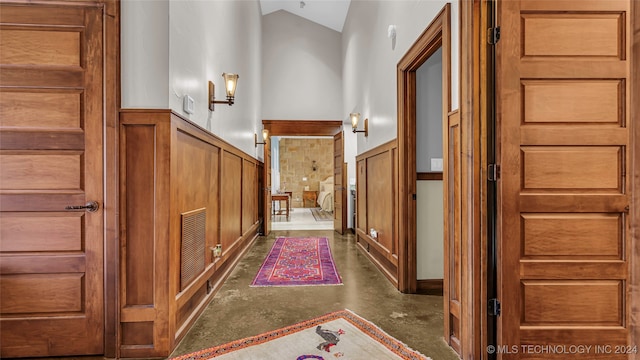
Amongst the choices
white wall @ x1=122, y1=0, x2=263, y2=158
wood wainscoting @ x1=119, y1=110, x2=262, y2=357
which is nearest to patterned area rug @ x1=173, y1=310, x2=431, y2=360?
wood wainscoting @ x1=119, y1=110, x2=262, y2=357

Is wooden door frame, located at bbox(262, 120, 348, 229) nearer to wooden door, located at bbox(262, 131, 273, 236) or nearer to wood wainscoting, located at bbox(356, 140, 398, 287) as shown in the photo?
wooden door, located at bbox(262, 131, 273, 236)

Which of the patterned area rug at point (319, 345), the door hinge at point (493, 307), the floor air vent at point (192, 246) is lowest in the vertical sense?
the patterned area rug at point (319, 345)

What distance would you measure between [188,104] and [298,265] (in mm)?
2370

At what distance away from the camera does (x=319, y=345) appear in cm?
190

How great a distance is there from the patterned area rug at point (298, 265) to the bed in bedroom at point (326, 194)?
180 inches

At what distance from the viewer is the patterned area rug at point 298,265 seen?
3.17 meters

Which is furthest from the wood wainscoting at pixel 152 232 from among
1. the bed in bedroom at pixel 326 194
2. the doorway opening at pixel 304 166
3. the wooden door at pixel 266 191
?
the doorway opening at pixel 304 166

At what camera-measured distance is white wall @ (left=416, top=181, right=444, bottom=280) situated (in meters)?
2.87

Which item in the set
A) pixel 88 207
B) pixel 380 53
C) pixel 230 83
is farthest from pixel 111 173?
pixel 380 53

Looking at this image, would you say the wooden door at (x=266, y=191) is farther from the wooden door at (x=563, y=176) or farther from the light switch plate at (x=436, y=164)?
the wooden door at (x=563, y=176)

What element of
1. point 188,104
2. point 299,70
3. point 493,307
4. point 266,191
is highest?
point 299,70

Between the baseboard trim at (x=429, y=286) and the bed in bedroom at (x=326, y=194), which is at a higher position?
the bed in bedroom at (x=326, y=194)

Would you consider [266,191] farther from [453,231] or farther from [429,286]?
[453,231]

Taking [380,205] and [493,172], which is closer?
[493,172]
